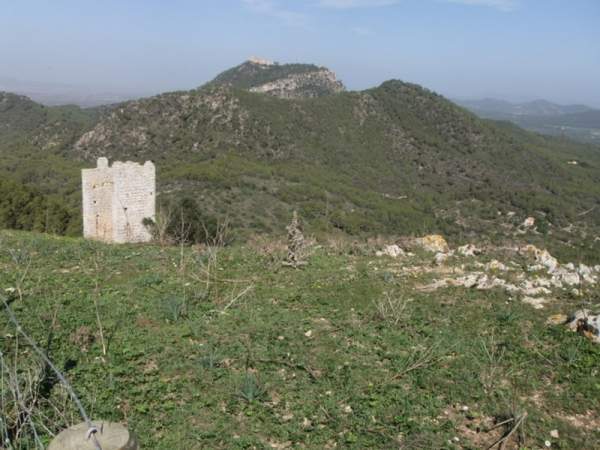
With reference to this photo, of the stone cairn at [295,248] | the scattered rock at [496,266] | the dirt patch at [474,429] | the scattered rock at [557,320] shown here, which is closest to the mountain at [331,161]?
the stone cairn at [295,248]

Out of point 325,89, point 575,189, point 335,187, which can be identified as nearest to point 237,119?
point 335,187

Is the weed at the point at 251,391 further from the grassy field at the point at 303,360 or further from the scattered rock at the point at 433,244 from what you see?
the scattered rock at the point at 433,244

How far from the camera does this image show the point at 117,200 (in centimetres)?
1770

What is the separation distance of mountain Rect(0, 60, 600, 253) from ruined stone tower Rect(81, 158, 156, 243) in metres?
13.0

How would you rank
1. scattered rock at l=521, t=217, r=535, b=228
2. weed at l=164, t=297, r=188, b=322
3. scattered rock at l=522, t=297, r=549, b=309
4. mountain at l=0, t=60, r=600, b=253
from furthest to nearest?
scattered rock at l=521, t=217, r=535, b=228
mountain at l=0, t=60, r=600, b=253
scattered rock at l=522, t=297, r=549, b=309
weed at l=164, t=297, r=188, b=322

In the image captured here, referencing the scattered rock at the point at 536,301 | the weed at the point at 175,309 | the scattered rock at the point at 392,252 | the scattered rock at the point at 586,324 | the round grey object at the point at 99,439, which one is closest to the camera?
the round grey object at the point at 99,439

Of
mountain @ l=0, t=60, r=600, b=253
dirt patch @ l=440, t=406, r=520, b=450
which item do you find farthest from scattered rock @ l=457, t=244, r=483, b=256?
mountain @ l=0, t=60, r=600, b=253

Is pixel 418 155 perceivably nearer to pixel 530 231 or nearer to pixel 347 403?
pixel 530 231

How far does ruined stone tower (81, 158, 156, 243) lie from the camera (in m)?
17.7

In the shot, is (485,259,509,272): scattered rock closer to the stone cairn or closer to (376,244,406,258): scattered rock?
(376,244,406,258): scattered rock

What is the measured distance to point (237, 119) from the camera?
63875 mm

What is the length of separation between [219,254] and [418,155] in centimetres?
6146

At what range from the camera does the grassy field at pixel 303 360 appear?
450 centimetres

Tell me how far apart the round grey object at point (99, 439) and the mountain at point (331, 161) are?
28.6 m
